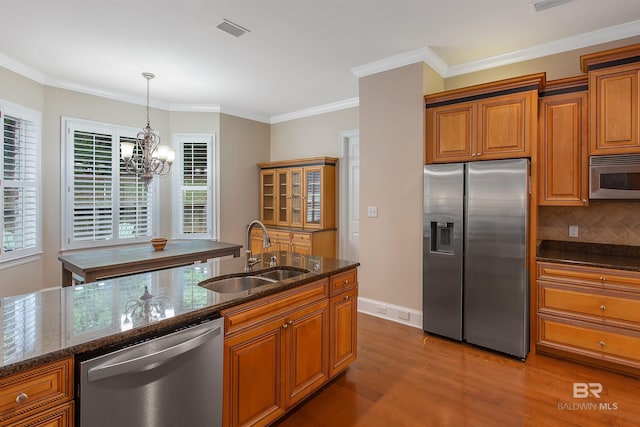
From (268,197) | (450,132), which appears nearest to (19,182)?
(268,197)

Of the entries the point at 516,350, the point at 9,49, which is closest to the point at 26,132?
the point at 9,49

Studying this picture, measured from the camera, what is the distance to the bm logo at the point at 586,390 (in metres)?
2.36

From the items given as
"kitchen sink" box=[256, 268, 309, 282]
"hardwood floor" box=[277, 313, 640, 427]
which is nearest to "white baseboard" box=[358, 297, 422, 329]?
"hardwood floor" box=[277, 313, 640, 427]

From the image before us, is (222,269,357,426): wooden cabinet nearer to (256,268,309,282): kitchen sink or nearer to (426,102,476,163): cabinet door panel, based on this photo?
(256,268,309,282): kitchen sink

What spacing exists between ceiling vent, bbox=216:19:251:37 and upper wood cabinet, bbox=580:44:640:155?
2.91 m

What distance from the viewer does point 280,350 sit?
1.97 meters

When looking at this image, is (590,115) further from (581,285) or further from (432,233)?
(432,233)

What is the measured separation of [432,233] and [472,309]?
0.78m

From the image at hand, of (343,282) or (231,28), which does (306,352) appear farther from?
(231,28)

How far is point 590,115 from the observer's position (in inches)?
110

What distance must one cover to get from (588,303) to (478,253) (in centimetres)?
88

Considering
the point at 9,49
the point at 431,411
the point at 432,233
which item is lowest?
the point at 431,411

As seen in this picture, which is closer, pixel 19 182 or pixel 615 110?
pixel 615 110

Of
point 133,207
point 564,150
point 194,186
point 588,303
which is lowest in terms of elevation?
point 588,303
